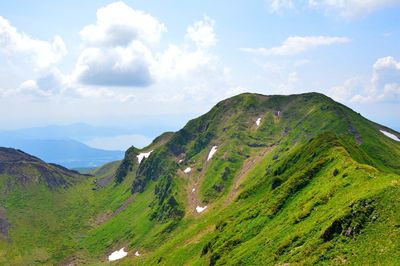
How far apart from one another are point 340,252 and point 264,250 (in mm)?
26334

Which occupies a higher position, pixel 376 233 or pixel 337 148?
pixel 337 148

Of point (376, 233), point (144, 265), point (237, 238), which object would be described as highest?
point (376, 233)

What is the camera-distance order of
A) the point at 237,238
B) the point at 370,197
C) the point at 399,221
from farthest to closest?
the point at 237,238 < the point at 370,197 < the point at 399,221

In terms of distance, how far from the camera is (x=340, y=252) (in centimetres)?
6519

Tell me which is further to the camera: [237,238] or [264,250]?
[237,238]

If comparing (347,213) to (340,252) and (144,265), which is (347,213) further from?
(144,265)

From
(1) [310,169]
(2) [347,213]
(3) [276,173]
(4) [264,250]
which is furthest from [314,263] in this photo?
(3) [276,173]

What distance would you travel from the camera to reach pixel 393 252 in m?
56.9

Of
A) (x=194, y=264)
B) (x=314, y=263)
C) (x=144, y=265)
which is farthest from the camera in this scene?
(x=144, y=265)

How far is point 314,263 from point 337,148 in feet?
229

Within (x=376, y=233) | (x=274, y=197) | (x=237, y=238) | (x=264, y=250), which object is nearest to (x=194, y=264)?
(x=237, y=238)

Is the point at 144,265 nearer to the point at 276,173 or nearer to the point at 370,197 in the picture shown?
the point at 276,173

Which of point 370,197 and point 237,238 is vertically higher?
point 370,197

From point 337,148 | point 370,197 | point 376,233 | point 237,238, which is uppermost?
point 337,148
